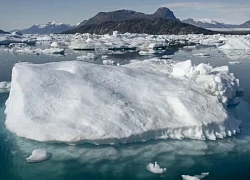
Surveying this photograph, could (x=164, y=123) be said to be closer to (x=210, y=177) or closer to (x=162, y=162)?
(x=162, y=162)

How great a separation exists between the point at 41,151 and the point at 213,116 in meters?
4.76

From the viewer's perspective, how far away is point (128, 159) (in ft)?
22.8

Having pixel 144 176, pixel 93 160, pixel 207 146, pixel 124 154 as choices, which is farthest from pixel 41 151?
pixel 207 146

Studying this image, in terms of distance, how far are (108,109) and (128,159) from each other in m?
1.89

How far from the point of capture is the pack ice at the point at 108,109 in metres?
7.76

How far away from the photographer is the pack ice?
7758 mm

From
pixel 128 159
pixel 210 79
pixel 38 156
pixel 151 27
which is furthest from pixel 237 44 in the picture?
pixel 151 27

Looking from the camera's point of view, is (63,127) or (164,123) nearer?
(63,127)

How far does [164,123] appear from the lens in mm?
8289

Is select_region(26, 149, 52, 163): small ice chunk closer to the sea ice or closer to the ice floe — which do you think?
the ice floe

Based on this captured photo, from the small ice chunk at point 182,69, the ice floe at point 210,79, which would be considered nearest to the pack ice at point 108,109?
the ice floe at point 210,79

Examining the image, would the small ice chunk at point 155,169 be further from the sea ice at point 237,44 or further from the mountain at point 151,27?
the mountain at point 151,27

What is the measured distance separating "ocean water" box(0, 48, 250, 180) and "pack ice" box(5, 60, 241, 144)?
0.28 m

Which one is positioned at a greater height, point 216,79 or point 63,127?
point 216,79
